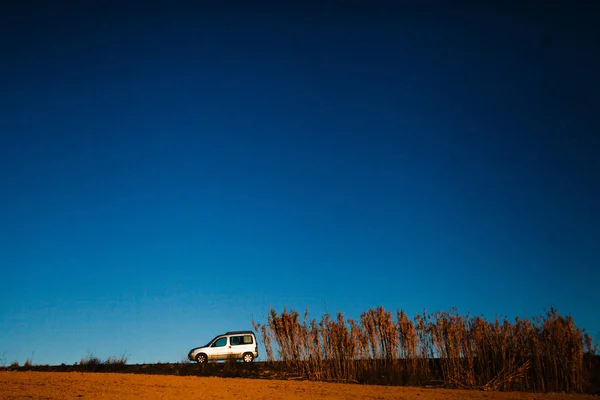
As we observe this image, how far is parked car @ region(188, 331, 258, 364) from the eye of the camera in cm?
2398

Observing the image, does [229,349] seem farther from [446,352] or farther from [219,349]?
[446,352]

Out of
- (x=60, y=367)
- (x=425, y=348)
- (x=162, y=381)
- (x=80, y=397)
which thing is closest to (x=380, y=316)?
(x=425, y=348)

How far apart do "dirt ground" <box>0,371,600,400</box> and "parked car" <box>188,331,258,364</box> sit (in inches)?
268

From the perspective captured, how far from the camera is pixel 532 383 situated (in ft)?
50.4

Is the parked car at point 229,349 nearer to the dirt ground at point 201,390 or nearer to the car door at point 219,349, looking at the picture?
the car door at point 219,349

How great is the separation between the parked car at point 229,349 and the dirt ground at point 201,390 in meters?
6.80

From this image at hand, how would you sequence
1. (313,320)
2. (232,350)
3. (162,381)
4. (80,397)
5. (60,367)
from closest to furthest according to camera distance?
(80,397), (162,381), (313,320), (60,367), (232,350)

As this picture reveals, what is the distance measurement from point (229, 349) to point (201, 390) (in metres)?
9.60

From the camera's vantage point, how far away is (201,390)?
576 inches

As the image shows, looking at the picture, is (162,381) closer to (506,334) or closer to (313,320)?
(313,320)

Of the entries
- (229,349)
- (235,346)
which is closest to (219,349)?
(229,349)

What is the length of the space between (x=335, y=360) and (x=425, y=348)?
9.64 feet

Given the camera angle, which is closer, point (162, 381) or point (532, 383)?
point (532, 383)

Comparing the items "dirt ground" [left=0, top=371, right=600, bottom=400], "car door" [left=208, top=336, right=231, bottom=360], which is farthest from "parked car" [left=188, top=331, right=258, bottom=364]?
"dirt ground" [left=0, top=371, right=600, bottom=400]
